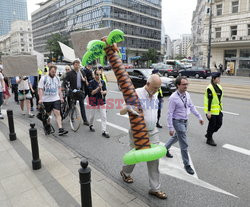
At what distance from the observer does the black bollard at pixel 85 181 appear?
2.30 meters

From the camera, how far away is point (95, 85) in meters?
Result: 5.90

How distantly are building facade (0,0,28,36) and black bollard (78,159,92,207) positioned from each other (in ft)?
609

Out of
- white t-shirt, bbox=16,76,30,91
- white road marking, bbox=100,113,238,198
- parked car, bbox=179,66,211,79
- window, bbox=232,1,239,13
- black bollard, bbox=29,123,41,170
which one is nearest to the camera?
white road marking, bbox=100,113,238,198

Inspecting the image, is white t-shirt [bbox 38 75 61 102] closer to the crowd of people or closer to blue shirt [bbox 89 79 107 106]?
the crowd of people

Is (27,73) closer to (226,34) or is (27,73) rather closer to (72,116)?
(72,116)

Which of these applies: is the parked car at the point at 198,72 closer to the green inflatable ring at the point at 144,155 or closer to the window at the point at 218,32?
the window at the point at 218,32

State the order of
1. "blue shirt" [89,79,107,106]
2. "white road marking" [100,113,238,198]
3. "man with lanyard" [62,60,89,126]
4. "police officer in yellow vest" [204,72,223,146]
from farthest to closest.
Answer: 1. "man with lanyard" [62,60,89,126]
2. "blue shirt" [89,79,107,106]
3. "police officer in yellow vest" [204,72,223,146]
4. "white road marking" [100,113,238,198]

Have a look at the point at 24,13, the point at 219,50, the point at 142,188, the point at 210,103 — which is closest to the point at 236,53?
the point at 219,50

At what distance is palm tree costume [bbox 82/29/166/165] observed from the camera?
2.57 meters

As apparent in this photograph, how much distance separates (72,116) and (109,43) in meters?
3.95

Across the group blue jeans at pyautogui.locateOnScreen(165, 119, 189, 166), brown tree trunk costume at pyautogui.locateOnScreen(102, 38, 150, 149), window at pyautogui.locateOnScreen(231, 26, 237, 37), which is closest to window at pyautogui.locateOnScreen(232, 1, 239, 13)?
window at pyautogui.locateOnScreen(231, 26, 237, 37)

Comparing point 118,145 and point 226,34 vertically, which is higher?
point 226,34

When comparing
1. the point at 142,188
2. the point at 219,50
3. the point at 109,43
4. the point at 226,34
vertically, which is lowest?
the point at 142,188

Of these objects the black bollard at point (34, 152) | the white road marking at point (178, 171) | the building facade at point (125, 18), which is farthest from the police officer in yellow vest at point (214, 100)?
the building facade at point (125, 18)
